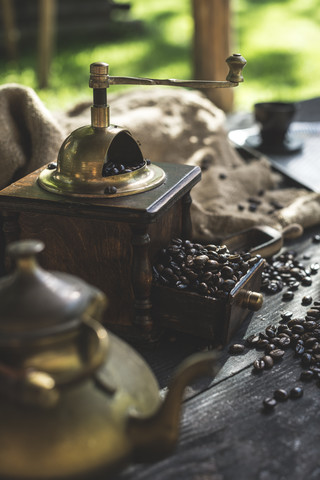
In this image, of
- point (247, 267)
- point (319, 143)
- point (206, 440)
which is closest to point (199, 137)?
point (319, 143)

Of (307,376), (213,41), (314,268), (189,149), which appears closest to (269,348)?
(307,376)

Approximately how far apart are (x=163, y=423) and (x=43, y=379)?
0.25 metres

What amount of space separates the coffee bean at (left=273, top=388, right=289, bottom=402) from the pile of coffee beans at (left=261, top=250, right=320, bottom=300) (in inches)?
21.7

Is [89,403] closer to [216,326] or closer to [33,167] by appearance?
[216,326]

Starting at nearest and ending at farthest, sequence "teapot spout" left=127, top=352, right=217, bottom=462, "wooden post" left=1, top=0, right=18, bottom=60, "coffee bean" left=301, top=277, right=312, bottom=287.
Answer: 1. "teapot spout" left=127, top=352, right=217, bottom=462
2. "coffee bean" left=301, top=277, right=312, bottom=287
3. "wooden post" left=1, top=0, right=18, bottom=60

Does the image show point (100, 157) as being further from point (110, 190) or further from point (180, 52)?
point (180, 52)

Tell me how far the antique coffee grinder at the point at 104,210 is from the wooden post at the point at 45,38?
169 inches

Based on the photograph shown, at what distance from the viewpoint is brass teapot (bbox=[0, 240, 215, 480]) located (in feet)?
3.29

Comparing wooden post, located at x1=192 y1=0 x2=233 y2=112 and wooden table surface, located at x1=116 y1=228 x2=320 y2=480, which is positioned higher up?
wooden post, located at x1=192 y1=0 x2=233 y2=112

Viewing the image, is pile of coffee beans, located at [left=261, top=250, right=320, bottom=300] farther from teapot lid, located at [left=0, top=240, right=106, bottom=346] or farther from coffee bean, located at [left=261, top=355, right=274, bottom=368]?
teapot lid, located at [left=0, top=240, right=106, bottom=346]

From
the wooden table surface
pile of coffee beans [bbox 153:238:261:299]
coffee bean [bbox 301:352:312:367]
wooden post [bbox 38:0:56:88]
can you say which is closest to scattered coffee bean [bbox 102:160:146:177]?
pile of coffee beans [bbox 153:238:261:299]

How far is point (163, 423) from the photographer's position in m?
1.10

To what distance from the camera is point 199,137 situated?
317cm

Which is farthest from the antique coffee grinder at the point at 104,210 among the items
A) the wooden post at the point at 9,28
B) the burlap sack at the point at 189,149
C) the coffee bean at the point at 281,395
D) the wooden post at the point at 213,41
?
the wooden post at the point at 9,28
